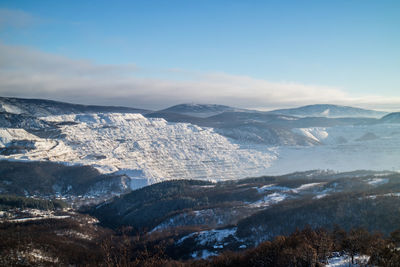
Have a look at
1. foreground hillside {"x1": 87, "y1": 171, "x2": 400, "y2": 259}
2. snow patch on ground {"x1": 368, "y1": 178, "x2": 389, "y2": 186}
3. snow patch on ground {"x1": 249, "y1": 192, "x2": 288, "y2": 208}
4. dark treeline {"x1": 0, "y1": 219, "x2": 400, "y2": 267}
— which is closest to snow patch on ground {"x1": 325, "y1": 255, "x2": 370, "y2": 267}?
dark treeline {"x1": 0, "y1": 219, "x2": 400, "y2": 267}

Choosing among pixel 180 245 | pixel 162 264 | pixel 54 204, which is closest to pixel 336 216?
pixel 180 245

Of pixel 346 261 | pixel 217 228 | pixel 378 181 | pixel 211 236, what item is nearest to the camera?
pixel 346 261

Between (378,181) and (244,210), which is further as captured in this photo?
(378,181)

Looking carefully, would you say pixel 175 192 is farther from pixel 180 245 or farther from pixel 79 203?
pixel 180 245

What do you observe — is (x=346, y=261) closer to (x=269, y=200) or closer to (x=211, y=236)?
(x=211, y=236)

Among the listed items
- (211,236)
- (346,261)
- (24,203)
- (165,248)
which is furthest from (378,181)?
(24,203)

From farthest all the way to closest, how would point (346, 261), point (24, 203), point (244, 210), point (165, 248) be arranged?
point (24, 203), point (244, 210), point (165, 248), point (346, 261)

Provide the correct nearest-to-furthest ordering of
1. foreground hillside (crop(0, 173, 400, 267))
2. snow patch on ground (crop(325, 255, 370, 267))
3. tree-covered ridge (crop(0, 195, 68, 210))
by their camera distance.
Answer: snow patch on ground (crop(325, 255, 370, 267))
foreground hillside (crop(0, 173, 400, 267))
tree-covered ridge (crop(0, 195, 68, 210))

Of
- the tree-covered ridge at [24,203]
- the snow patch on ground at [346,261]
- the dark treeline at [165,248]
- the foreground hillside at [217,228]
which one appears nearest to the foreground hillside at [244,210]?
the foreground hillside at [217,228]

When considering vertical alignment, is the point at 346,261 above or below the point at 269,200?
above

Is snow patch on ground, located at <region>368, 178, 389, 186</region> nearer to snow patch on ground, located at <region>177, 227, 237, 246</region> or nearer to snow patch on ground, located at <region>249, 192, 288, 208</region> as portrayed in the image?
snow patch on ground, located at <region>249, 192, 288, 208</region>

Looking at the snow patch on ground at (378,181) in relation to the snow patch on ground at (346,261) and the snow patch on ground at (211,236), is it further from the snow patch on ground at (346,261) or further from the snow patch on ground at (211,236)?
the snow patch on ground at (346,261)

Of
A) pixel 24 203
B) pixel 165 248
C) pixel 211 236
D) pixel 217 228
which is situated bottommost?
pixel 24 203
